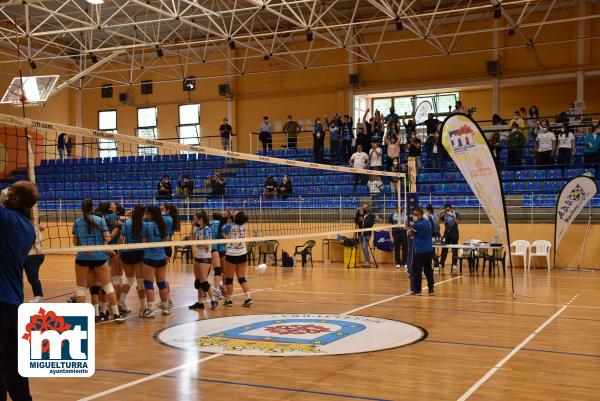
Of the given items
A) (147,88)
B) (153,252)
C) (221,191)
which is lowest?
(153,252)

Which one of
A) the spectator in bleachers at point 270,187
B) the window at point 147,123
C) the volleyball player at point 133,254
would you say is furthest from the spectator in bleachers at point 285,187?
the window at point 147,123

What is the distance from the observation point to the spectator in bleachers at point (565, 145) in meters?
18.9

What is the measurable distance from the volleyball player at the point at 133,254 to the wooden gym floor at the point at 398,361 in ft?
1.37

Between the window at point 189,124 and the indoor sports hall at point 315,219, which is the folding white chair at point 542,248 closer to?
the indoor sports hall at point 315,219

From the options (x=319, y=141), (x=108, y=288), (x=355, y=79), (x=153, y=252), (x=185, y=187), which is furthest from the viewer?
(x=355, y=79)

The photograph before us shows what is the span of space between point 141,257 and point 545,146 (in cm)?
1372

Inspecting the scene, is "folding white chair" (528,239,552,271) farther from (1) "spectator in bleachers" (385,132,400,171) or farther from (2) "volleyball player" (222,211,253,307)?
(2) "volleyball player" (222,211,253,307)

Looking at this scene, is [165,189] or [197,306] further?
[165,189]

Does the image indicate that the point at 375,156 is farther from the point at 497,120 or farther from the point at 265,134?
the point at 265,134

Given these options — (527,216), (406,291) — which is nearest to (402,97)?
(527,216)

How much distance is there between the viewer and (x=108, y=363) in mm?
6668

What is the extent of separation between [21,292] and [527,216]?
16150mm

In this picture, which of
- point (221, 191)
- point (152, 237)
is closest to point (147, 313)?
point (152, 237)

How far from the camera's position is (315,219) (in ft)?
65.0
